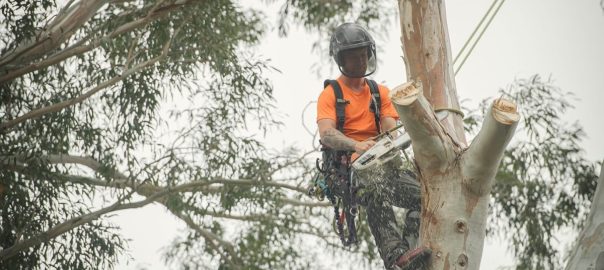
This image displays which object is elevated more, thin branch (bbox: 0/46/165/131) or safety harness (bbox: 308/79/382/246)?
thin branch (bbox: 0/46/165/131)

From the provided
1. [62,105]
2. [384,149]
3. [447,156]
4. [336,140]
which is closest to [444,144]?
[447,156]

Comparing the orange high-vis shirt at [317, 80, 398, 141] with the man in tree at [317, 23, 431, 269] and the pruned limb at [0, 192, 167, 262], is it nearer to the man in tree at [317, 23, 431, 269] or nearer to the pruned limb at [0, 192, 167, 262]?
the man in tree at [317, 23, 431, 269]

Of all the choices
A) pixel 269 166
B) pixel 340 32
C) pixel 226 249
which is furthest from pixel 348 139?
pixel 226 249

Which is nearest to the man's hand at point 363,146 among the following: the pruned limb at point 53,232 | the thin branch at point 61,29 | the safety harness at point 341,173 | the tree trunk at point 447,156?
the safety harness at point 341,173

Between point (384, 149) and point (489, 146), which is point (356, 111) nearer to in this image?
point (384, 149)

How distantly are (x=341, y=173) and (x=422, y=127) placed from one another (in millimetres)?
1033

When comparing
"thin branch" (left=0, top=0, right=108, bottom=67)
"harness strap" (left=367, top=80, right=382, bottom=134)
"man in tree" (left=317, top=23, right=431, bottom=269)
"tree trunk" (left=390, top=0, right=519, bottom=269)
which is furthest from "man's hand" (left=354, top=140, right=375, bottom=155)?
"thin branch" (left=0, top=0, right=108, bottom=67)

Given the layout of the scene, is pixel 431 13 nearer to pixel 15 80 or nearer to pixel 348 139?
pixel 348 139

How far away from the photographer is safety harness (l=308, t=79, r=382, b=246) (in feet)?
14.7

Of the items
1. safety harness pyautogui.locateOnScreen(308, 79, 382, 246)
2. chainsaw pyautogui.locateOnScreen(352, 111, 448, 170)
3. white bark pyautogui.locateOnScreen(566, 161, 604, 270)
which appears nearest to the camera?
white bark pyautogui.locateOnScreen(566, 161, 604, 270)

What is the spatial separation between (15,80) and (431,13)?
4653 mm

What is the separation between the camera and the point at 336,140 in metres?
4.41

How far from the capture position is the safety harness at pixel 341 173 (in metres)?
4.49

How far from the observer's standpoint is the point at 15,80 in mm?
7746
